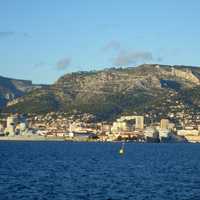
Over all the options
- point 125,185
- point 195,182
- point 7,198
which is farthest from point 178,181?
point 7,198

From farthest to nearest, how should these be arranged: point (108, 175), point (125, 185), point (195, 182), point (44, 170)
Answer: point (44, 170) → point (108, 175) → point (195, 182) → point (125, 185)

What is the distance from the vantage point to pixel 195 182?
101 metres

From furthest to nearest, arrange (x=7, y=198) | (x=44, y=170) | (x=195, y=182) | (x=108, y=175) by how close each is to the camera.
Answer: (x=44, y=170)
(x=108, y=175)
(x=195, y=182)
(x=7, y=198)

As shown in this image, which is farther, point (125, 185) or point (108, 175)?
point (108, 175)

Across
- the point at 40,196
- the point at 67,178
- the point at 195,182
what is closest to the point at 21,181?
the point at 67,178

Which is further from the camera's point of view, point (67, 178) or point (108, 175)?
point (108, 175)

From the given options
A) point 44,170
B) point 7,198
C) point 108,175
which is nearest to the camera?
point 7,198

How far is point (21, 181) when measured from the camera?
97688 mm

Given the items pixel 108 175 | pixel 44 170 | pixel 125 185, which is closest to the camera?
pixel 125 185

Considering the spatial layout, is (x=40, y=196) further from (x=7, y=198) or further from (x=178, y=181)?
(x=178, y=181)

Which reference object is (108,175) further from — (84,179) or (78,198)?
(78,198)

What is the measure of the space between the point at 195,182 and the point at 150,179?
613 cm

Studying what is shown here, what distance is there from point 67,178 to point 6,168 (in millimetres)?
24915

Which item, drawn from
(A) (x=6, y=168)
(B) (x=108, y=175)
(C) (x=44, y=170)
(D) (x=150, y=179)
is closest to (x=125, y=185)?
(D) (x=150, y=179)
